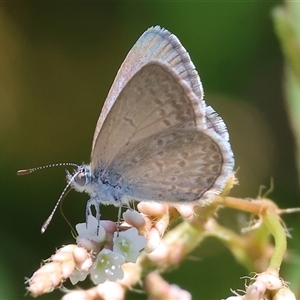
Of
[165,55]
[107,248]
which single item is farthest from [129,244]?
[165,55]

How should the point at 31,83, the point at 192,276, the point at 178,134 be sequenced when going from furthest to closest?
the point at 31,83 → the point at 192,276 → the point at 178,134

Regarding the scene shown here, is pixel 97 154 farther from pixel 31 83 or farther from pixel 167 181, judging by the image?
pixel 31 83

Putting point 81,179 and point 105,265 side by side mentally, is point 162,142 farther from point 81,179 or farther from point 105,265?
point 105,265

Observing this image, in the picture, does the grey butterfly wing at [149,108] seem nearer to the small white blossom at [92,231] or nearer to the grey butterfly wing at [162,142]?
the grey butterfly wing at [162,142]

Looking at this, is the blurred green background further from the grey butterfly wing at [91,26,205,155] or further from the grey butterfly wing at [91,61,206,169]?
the grey butterfly wing at [91,26,205,155]

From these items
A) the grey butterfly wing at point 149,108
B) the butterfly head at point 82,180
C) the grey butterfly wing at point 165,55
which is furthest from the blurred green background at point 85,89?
the grey butterfly wing at point 165,55

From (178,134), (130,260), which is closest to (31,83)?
(178,134)
